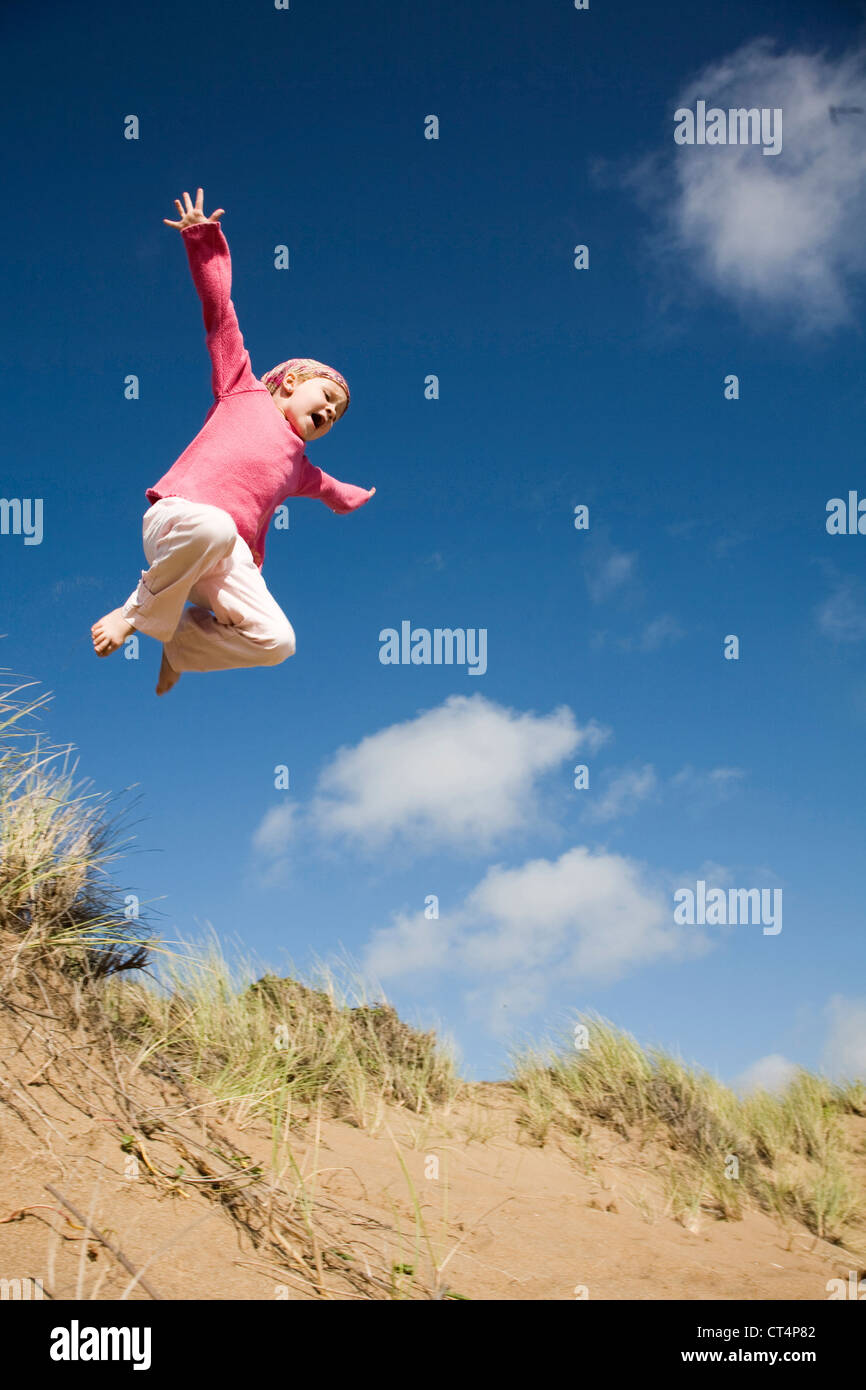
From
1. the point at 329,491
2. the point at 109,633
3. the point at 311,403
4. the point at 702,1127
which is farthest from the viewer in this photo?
the point at 702,1127

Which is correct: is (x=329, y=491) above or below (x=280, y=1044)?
above

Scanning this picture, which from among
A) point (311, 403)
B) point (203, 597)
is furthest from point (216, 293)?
point (203, 597)

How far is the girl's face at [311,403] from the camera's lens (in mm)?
3889

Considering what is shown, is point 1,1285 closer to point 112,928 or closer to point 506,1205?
point 112,928

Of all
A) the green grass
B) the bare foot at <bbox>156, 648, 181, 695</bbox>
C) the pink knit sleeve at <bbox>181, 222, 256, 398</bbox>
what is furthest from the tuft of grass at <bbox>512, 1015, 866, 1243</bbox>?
the pink knit sleeve at <bbox>181, 222, 256, 398</bbox>

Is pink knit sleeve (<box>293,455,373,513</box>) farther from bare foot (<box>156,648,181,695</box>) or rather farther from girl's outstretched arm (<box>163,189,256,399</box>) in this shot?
bare foot (<box>156,648,181,695</box>)

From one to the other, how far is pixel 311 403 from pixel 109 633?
4.31 feet

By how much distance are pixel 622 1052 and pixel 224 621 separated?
5197mm

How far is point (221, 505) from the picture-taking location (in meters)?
3.55

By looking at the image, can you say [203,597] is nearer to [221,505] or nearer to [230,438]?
[221,505]

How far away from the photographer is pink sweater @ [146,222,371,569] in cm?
356

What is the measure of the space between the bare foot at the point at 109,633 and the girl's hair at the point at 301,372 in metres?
1.30

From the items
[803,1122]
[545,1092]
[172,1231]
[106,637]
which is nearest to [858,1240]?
[803,1122]

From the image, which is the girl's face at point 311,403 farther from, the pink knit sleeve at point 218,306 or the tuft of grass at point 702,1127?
the tuft of grass at point 702,1127
